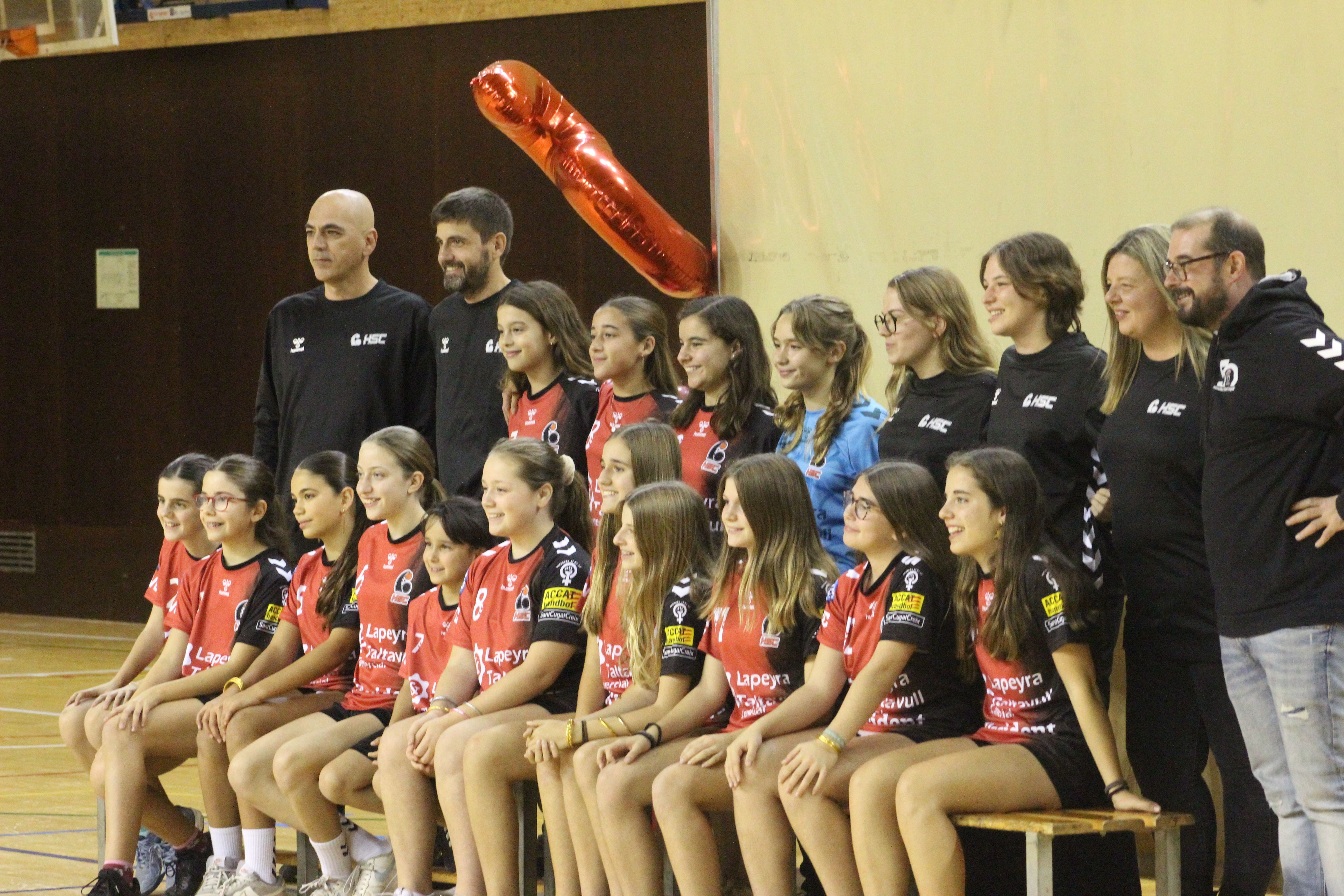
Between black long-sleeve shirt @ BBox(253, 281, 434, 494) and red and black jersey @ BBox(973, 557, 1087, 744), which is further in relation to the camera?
black long-sleeve shirt @ BBox(253, 281, 434, 494)

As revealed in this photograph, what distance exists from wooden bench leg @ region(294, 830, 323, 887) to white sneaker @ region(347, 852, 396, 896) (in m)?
0.22

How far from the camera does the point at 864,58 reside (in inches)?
250

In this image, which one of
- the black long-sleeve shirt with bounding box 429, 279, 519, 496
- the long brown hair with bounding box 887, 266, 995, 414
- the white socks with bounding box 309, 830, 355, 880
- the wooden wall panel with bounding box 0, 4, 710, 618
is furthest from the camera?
the wooden wall panel with bounding box 0, 4, 710, 618

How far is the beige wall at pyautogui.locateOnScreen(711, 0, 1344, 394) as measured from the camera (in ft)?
17.7

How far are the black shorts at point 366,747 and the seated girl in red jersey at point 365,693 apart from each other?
23mm

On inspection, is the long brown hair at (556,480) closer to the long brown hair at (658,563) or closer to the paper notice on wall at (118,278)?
the long brown hair at (658,563)

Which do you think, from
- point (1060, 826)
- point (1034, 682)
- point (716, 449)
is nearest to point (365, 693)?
point (716, 449)

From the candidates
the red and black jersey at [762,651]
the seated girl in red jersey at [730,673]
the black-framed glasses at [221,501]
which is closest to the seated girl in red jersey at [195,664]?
the black-framed glasses at [221,501]

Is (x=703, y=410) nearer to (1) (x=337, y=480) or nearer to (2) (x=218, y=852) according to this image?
(1) (x=337, y=480)

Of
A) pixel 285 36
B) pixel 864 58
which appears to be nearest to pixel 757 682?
pixel 864 58

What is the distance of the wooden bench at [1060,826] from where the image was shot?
136 inches

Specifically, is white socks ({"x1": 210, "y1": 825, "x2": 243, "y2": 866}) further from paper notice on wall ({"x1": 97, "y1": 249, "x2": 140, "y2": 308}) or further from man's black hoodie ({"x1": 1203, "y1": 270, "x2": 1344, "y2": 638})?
paper notice on wall ({"x1": 97, "y1": 249, "x2": 140, "y2": 308})

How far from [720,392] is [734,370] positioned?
74 millimetres

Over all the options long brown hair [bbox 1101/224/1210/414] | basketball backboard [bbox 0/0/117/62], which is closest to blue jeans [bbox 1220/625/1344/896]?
long brown hair [bbox 1101/224/1210/414]
